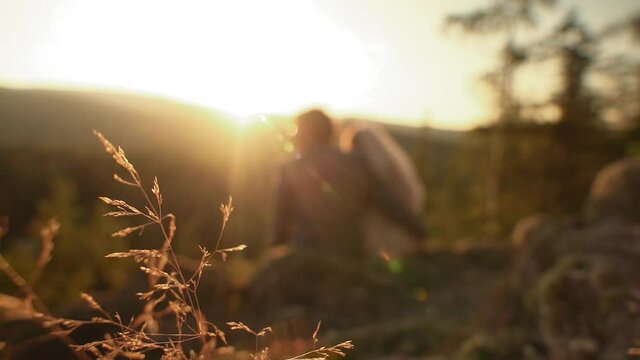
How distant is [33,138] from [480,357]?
31124 mm

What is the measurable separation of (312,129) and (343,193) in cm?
83

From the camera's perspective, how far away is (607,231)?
3.54 m

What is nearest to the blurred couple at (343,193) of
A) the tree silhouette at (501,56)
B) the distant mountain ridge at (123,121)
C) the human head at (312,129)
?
the human head at (312,129)

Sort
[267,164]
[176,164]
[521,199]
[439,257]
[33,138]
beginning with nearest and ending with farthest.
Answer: [439,257]
[521,199]
[33,138]
[176,164]
[267,164]

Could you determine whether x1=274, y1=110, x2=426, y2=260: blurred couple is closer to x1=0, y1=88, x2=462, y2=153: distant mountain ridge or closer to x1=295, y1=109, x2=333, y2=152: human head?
x1=295, y1=109, x2=333, y2=152: human head

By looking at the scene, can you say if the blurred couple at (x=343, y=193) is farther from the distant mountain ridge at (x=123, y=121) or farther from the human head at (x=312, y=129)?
the distant mountain ridge at (x=123, y=121)

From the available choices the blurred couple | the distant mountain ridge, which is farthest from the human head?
the distant mountain ridge

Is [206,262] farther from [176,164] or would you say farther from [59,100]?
[59,100]

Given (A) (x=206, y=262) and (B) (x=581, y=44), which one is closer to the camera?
(A) (x=206, y=262)

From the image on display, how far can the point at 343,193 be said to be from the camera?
6.02 meters

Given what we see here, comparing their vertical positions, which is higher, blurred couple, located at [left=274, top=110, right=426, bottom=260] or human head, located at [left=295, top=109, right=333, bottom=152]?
human head, located at [left=295, top=109, right=333, bottom=152]

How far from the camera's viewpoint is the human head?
5.85 metres

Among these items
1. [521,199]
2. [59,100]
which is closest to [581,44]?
[521,199]

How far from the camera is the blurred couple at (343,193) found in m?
5.91
